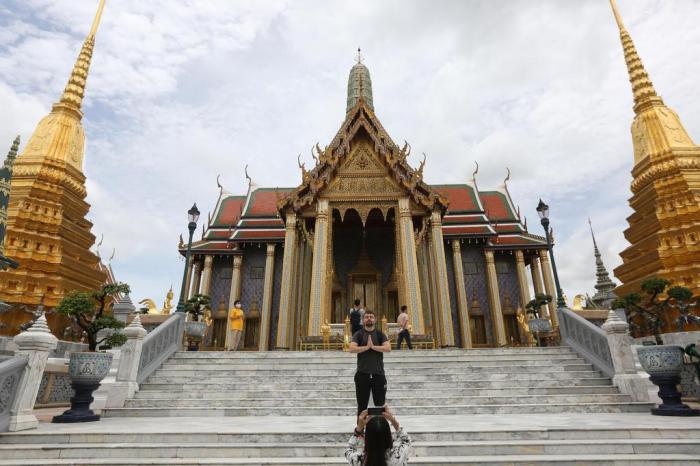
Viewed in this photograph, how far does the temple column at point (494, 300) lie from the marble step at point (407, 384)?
950 cm

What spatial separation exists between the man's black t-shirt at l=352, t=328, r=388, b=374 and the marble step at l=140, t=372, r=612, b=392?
3.46 metres

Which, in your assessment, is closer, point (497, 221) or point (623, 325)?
point (623, 325)

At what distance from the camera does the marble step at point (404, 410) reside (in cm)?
594

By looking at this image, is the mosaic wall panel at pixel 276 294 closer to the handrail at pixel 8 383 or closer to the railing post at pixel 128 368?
the railing post at pixel 128 368

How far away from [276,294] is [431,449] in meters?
14.3

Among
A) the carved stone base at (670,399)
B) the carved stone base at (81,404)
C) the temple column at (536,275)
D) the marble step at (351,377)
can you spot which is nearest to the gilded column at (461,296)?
the temple column at (536,275)

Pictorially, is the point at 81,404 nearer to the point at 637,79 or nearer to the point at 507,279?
the point at 507,279

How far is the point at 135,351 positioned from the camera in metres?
6.84

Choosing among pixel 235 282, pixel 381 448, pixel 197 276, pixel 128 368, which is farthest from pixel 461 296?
pixel 381 448

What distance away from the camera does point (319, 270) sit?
1262cm

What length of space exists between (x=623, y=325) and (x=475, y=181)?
1627 cm

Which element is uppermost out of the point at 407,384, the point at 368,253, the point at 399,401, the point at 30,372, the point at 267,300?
the point at 368,253

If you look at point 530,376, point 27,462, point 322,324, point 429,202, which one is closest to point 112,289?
point 27,462

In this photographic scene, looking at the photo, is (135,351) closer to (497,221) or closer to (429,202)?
(429,202)
